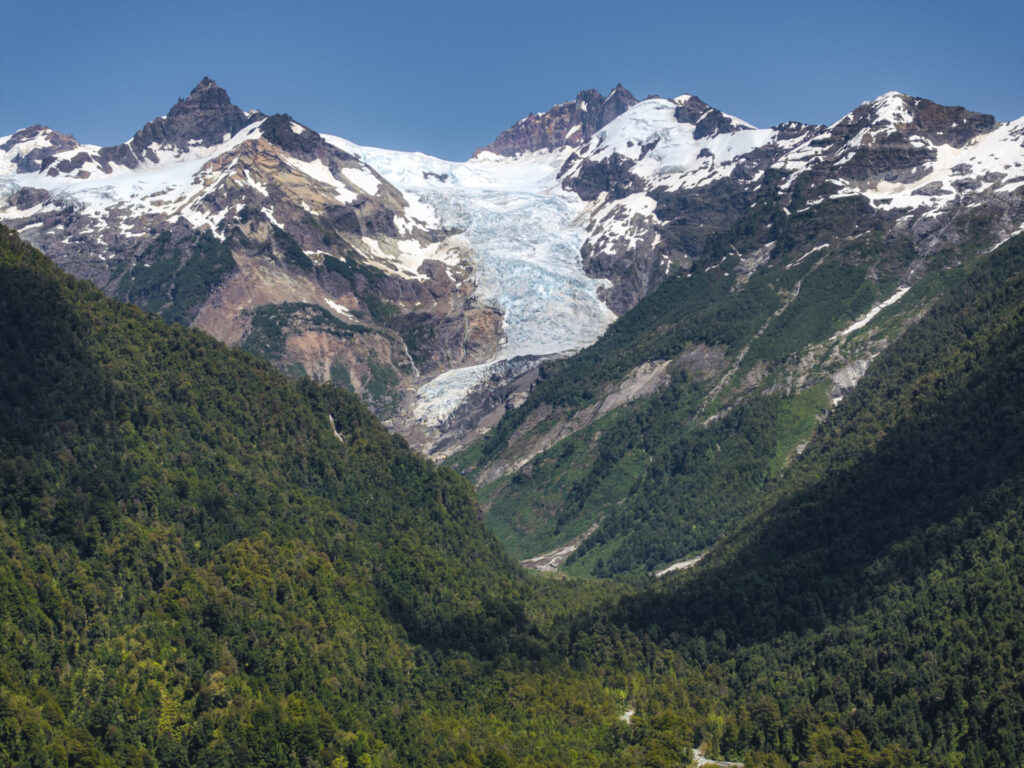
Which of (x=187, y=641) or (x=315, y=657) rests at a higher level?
(x=187, y=641)

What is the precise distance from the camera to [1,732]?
417 ft

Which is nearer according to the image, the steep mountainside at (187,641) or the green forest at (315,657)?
the steep mountainside at (187,641)

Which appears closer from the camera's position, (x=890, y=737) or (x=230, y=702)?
(x=230, y=702)

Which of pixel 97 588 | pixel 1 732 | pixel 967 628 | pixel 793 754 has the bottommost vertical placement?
pixel 793 754

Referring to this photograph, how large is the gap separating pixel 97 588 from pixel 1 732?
33.0m

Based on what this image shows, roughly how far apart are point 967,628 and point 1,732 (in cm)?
12401

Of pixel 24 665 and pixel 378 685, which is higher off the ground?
pixel 24 665

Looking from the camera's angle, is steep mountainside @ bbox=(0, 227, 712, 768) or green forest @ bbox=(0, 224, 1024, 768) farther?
green forest @ bbox=(0, 224, 1024, 768)

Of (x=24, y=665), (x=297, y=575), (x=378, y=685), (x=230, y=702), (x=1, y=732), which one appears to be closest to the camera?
(x=1, y=732)

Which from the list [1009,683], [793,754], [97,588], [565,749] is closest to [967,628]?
[1009,683]

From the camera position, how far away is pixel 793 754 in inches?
6486

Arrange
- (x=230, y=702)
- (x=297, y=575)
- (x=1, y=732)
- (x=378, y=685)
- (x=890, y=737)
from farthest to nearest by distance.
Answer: (x=297, y=575)
(x=378, y=685)
(x=890, y=737)
(x=230, y=702)
(x=1, y=732)

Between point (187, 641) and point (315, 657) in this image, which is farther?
point (315, 657)

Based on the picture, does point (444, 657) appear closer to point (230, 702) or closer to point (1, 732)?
point (230, 702)
